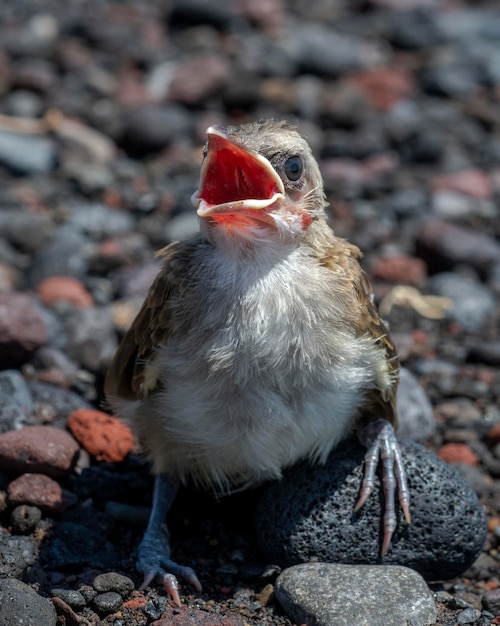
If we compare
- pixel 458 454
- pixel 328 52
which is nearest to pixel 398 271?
pixel 458 454

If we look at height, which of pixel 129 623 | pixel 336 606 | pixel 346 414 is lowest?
pixel 129 623

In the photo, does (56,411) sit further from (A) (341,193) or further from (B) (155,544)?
(A) (341,193)

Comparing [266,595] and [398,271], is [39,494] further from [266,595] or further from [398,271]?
[398,271]

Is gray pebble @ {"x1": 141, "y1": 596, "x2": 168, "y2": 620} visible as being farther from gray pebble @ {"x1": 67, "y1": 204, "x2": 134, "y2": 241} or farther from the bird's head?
gray pebble @ {"x1": 67, "y1": 204, "x2": 134, "y2": 241}

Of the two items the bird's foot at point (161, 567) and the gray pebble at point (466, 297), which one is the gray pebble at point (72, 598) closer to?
the bird's foot at point (161, 567)

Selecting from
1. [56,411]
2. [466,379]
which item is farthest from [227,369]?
[466,379]

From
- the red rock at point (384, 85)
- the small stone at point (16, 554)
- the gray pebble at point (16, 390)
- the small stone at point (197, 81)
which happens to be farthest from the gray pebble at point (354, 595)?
the red rock at point (384, 85)
